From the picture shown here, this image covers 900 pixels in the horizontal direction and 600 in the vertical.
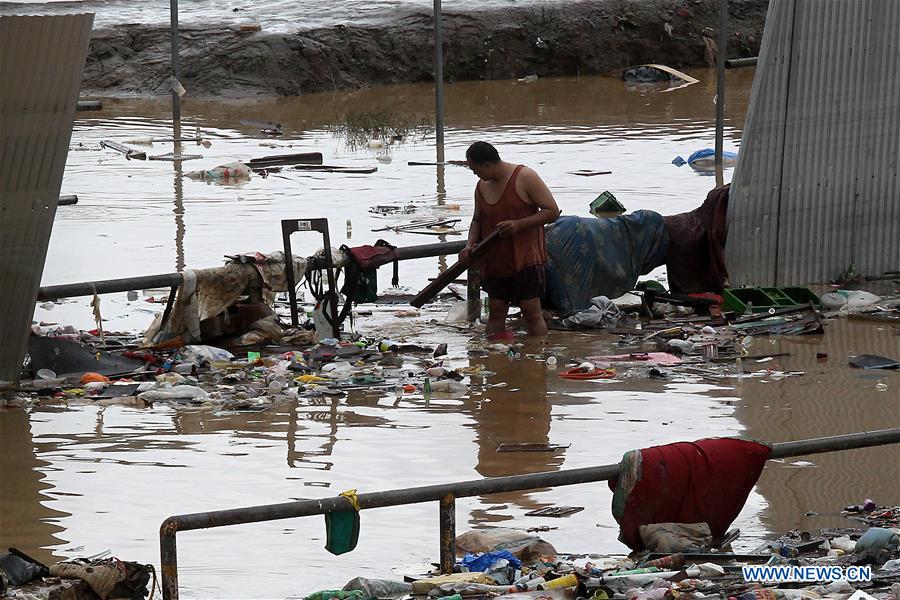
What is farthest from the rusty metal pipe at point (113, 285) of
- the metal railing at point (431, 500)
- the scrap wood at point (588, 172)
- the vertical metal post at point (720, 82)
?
the vertical metal post at point (720, 82)

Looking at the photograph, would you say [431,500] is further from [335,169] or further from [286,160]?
[286,160]

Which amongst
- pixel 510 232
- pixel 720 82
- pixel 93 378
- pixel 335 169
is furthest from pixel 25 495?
pixel 720 82

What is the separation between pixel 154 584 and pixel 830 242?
803 centimetres

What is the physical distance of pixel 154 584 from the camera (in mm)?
5234

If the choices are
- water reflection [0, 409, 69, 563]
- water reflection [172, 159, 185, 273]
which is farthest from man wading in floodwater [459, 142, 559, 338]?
water reflection [0, 409, 69, 563]

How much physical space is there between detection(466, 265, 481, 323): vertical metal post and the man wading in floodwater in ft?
0.67

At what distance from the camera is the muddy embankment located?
28.5m

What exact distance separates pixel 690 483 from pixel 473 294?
16.3 feet

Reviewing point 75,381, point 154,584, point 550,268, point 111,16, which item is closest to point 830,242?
point 550,268

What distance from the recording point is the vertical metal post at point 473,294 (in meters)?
10.5

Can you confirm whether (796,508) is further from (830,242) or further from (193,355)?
(830,242)

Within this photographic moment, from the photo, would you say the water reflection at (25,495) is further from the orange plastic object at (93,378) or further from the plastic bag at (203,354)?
the plastic bag at (203,354)

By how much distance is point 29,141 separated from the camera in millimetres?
8828

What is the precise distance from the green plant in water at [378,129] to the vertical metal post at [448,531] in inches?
624
